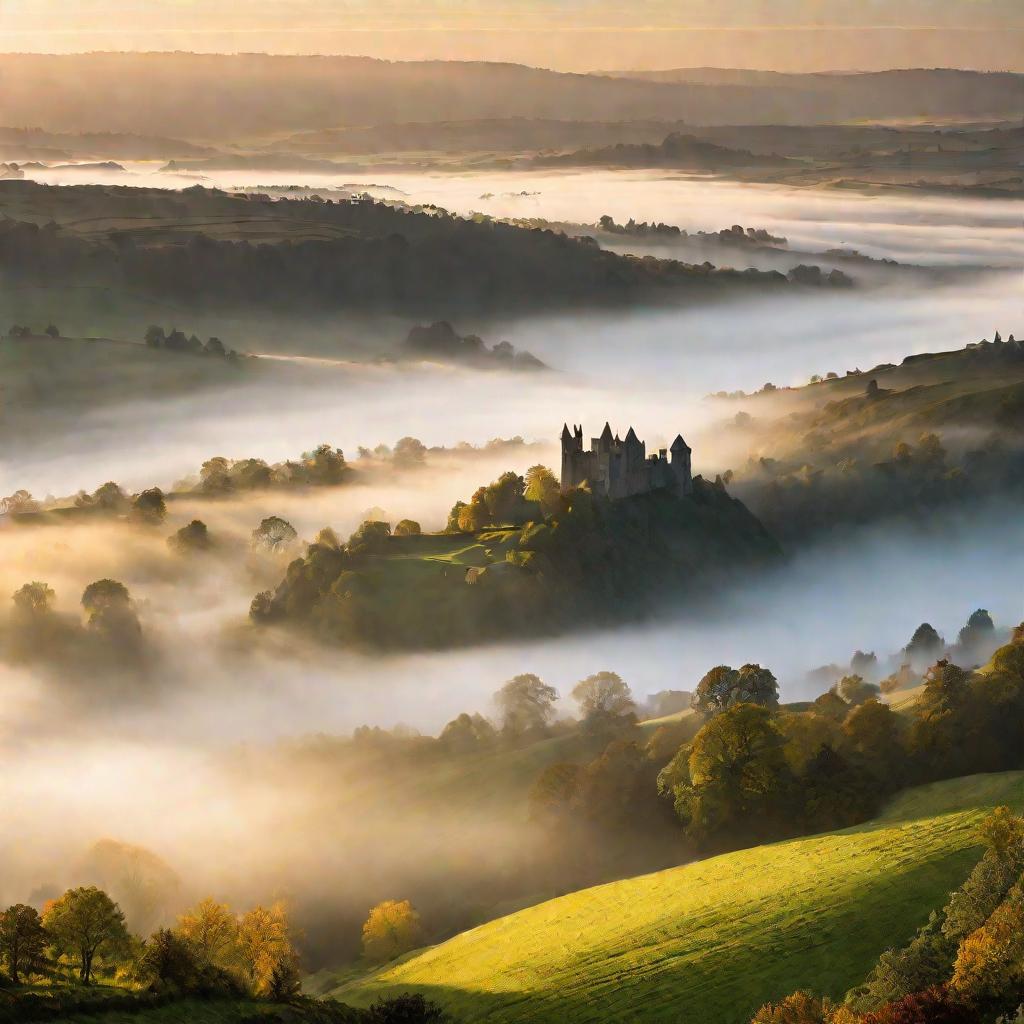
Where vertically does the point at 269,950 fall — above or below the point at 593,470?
below

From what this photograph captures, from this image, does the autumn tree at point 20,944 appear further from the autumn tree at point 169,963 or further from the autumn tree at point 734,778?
the autumn tree at point 734,778

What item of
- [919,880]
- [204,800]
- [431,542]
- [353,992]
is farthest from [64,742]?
[919,880]

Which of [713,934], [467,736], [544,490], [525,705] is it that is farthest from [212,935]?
[544,490]

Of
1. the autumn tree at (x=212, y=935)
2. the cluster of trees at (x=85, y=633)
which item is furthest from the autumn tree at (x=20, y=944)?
the cluster of trees at (x=85, y=633)

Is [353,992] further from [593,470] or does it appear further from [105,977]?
[593,470]

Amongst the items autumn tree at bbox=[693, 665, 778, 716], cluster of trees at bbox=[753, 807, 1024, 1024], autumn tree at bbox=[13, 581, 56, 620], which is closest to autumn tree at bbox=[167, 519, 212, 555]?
autumn tree at bbox=[13, 581, 56, 620]

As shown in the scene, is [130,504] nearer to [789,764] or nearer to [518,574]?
[518,574]
